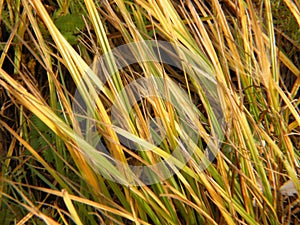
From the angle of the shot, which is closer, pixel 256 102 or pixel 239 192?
pixel 239 192

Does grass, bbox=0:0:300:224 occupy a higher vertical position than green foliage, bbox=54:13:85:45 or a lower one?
lower

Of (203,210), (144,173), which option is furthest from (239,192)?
(144,173)

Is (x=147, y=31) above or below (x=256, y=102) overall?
above

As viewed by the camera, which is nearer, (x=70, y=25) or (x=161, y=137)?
(x=161, y=137)

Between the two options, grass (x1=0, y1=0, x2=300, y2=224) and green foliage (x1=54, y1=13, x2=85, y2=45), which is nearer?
grass (x1=0, y1=0, x2=300, y2=224)

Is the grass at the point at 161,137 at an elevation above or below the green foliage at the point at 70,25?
below

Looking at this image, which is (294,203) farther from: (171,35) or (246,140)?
(171,35)

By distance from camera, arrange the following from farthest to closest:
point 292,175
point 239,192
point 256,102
Answer: 1. point 256,102
2. point 239,192
3. point 292,175

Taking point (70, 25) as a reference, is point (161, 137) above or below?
below

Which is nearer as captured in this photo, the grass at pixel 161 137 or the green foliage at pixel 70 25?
the grass at pixel 161 137

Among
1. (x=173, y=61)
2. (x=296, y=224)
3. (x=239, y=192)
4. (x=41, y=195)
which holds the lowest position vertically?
(x=296, y=224)

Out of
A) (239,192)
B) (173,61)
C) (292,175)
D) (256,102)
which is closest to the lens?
(292,175)
